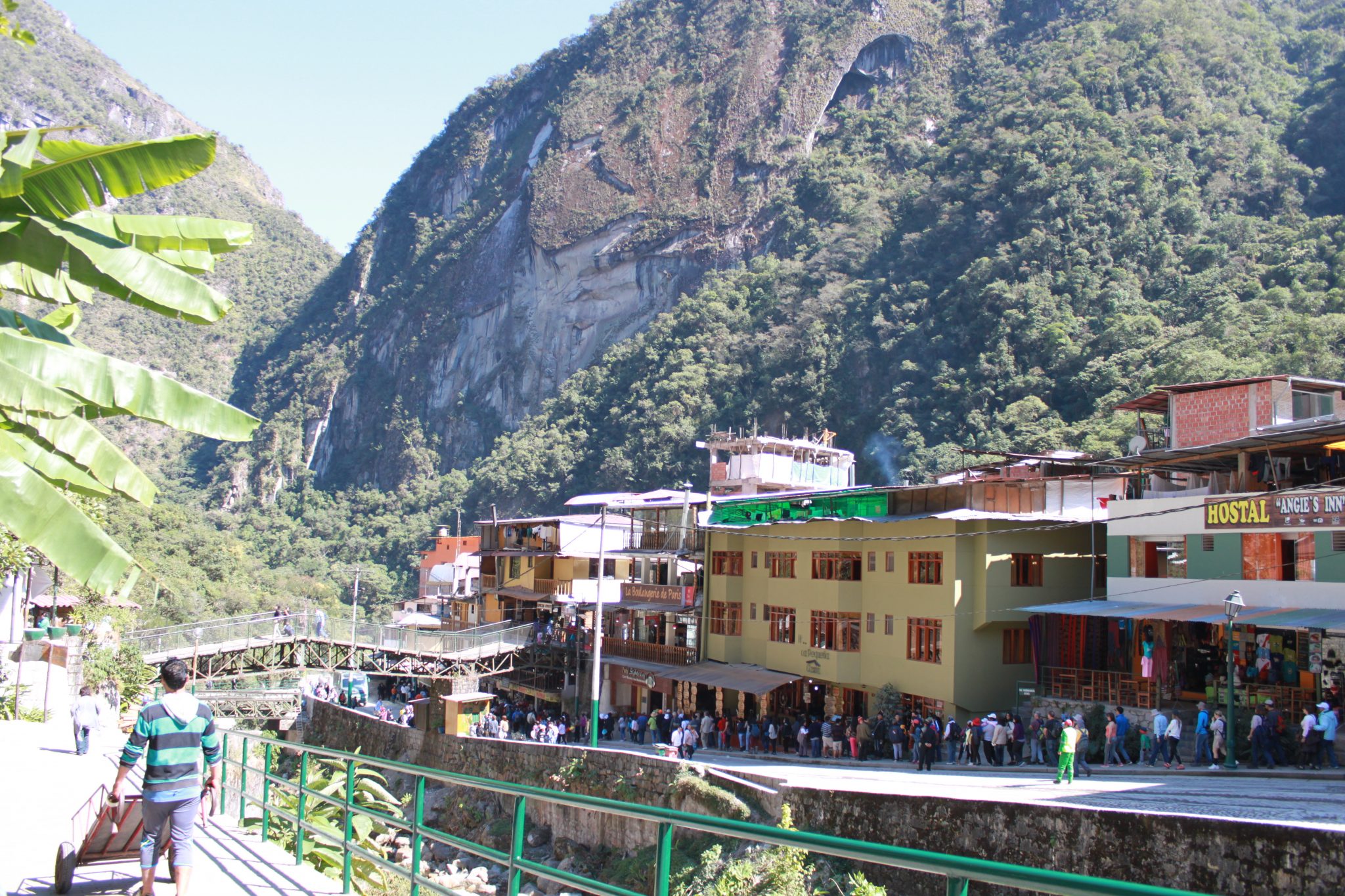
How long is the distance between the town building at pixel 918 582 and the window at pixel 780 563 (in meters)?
0.05

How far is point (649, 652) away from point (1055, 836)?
24943 millimetres

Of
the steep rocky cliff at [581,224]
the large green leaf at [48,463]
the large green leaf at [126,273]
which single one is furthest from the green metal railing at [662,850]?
the steep rocky cliff at [581,224]

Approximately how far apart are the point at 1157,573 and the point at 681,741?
11.2 metres

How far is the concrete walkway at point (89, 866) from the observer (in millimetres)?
6777

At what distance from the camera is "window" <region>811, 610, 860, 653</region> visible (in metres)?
28.7

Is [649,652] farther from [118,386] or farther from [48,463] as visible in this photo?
[118,386]

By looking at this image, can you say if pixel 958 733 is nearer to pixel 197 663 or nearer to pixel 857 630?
pixel 857 630

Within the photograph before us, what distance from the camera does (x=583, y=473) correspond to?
106m

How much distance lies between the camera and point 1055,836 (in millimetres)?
12336

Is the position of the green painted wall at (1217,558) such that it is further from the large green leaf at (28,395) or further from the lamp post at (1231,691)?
the large green leaf at (28,395)

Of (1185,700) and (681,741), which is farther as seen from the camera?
(681,741)

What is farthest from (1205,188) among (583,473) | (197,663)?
(197,663)

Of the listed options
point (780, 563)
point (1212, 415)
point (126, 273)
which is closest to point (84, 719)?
point (126, 273)

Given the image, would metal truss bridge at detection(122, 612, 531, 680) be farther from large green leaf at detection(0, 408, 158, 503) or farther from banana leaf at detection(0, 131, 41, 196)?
banana leaf at detection(0, 131, 41, 196)
